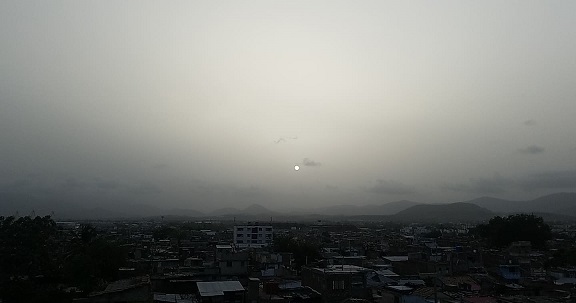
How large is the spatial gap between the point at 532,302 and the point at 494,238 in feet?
147

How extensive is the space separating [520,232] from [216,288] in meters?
49.2

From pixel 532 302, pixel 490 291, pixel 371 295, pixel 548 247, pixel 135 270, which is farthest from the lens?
pixel 548 247

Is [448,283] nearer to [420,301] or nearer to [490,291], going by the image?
[490,291]

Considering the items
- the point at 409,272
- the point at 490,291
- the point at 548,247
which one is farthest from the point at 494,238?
the point at 490,291

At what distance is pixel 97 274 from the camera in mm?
36750

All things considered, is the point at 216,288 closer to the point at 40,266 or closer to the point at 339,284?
the point at 339,284

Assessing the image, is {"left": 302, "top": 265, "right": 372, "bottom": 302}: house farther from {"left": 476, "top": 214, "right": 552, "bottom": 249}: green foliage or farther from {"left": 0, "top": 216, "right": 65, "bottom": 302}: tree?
{"left": 476, "top": 214, "right": 552, "bottom": 249}: green foliage

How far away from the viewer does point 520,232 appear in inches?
2384

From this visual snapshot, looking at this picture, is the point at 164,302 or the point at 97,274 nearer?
the point at 164,302

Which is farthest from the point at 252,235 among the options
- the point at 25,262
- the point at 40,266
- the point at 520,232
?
the point at 520,232

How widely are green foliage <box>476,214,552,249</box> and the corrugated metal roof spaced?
4721 cm

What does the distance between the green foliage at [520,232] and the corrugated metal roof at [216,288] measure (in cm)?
4721

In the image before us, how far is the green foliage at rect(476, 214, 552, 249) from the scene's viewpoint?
60531mm

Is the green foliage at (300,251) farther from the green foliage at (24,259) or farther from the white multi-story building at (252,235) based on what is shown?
the green foliage at (24,259)
